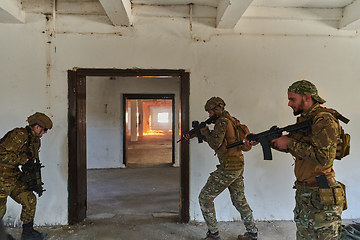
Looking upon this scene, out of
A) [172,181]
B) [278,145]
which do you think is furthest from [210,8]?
[172,181]

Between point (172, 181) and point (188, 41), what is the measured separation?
10.3 feet

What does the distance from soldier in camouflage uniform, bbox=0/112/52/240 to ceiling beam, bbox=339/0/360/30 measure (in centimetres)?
380

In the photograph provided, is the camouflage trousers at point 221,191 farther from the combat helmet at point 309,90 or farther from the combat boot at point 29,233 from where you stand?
the combat boot at point 29,233

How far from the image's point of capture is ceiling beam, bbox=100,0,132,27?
8.11ft

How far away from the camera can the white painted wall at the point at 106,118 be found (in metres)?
6.15

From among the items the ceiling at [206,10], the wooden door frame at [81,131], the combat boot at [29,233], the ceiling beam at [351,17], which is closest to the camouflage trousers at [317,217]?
the wooden door frame at [81,131]

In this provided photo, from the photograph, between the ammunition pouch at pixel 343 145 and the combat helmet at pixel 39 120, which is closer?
the ammunition pouch at pixel 343 145

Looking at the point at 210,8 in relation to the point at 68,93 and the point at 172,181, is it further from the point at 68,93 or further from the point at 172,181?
the point at 172,181

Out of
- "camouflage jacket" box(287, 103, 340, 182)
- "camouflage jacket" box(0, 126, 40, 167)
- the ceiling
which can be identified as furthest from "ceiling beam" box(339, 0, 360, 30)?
"camouflage jacket" box(0, 126, 40, 167)

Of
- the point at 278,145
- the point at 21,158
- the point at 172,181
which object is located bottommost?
the point at 172,181

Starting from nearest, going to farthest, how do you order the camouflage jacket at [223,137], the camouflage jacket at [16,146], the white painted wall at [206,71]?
the camouflage jacket at [16,146]
the camouflage jacket at [223,137]
the white painted wall at [206,71]

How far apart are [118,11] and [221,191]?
232 centimetres

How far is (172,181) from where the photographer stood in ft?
16.4

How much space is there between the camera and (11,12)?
2627 millimetres
